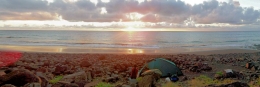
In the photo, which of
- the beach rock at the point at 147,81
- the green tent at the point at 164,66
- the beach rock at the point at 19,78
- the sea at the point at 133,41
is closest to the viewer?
the beach rock at the point at 19,78

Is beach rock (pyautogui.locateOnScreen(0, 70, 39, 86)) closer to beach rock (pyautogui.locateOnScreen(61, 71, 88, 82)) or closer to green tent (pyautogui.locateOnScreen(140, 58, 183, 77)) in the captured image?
beach rock (pyautogui.locateOnScreen(61, 71, 88, 82))

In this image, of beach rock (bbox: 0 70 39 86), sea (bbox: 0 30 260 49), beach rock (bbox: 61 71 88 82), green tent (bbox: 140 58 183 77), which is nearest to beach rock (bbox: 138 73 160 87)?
beach rock (bbox: 61 71 88 82)

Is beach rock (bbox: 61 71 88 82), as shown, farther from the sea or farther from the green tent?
the sea

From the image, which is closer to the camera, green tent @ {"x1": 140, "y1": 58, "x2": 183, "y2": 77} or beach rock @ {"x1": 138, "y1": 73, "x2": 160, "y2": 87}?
beach rock @ {"x1": 138, "y1": 73, "x2": 160, "y2": 87}

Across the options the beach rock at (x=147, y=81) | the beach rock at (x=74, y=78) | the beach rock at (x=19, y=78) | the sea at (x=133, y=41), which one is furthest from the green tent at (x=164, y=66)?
the sea at (x=133, y=41)

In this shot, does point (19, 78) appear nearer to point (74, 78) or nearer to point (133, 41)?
point (74, 78)

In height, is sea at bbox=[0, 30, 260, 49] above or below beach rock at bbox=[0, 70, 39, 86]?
below

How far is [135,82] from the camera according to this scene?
29.9ft

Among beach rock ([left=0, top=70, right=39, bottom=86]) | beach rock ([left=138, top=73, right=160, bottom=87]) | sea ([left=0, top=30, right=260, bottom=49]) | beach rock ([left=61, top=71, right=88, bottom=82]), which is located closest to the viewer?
beach rock ([left=0, top=70, right=39, bottom=86])

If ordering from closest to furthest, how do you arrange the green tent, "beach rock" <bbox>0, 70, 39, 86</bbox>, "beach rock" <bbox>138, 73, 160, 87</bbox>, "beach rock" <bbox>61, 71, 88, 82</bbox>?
"beach rock" <bbox>0, 70, 39, 86</bbox>, "beach rock" <bbox>138, 73, 160, 87</bbox>, "beach rock" <bbox>61, 71, 88, 82</bbox>, the green tent

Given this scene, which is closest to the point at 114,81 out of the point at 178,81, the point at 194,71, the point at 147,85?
the point at 147,85

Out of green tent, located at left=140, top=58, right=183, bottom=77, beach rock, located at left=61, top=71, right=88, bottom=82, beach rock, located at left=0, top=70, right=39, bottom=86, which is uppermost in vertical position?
beach rock, located at left=0, top=70, right=39, bottom=86

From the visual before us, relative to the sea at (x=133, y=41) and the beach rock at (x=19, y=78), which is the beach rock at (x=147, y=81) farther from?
the sea at (x=133, y=41)

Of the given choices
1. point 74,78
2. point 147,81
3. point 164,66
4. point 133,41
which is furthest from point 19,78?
point 133,41
